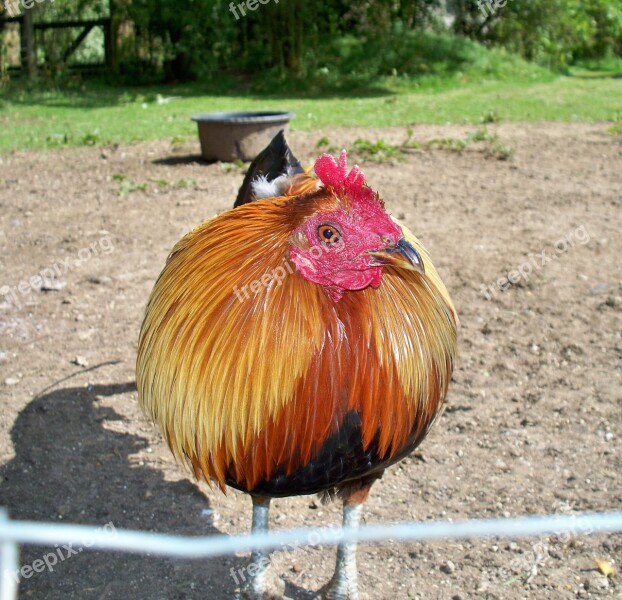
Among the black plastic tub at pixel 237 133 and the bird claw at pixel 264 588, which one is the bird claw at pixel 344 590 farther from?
the black plastic tub at pixel 237 133

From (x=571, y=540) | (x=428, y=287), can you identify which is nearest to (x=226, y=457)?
(x=428, y=287)

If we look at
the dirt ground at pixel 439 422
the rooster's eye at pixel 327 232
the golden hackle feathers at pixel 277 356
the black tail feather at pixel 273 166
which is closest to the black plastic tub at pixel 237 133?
the dirt ground at pixel 439 422

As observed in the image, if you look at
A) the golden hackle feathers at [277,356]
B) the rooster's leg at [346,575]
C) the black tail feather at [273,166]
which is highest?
the black tail feather at [273,166]

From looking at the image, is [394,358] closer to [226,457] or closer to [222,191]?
[226,457]

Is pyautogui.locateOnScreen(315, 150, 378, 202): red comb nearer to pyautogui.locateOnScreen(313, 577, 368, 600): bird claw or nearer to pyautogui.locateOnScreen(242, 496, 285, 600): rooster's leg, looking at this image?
pyautogui.locateOnScreen(242, 496, 285, 600): rooster's leg

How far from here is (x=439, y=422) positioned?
13.1 ft

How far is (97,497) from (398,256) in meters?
2.20

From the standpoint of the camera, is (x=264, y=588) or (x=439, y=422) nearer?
(x=264, y=588)

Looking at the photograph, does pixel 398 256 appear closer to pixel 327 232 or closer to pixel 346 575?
pixel 327 232

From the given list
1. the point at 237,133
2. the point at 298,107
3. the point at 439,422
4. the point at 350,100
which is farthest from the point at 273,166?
the point at 350,100

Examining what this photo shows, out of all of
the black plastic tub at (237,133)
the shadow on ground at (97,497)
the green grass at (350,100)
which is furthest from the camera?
the green grass at (350,100)

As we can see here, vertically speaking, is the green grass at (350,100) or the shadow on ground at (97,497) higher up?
the green grass at (350,100)

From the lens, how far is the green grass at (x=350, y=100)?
1128cm

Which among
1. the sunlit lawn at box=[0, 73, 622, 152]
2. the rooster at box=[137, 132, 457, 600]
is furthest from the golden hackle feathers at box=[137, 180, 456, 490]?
the sunlit lawn at box=[0, 73, 622, 152]
